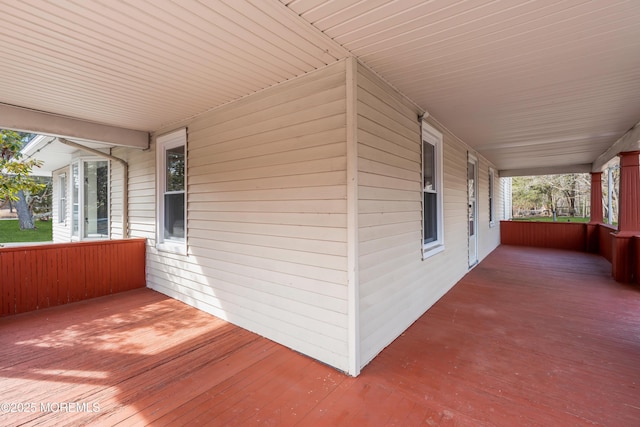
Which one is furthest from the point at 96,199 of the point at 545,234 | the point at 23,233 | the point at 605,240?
the point at 545,234

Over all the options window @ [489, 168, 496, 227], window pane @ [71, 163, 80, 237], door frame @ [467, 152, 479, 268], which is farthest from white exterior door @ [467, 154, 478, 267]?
window pane @ [71, 163, 80, 237]

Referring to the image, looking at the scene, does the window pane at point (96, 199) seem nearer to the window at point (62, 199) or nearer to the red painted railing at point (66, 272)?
Answer: the red painted railing at point (66, 272)

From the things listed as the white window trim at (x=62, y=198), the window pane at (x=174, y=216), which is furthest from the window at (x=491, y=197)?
the white window trim at (x=62, y=198)

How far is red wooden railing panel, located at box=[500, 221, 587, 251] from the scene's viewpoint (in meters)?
8.71

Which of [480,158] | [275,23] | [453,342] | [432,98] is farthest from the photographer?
[480,158]

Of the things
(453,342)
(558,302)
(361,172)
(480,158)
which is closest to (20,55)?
(361,172)

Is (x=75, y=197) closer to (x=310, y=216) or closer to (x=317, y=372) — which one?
(x=310, y=216)

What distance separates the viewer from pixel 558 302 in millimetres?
3977

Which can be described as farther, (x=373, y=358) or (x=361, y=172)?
(x=373, y=358)

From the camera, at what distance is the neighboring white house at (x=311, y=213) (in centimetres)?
→ 235

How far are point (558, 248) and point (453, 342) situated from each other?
882 centimetres

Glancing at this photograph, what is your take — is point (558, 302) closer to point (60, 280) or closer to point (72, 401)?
point (72, 401)

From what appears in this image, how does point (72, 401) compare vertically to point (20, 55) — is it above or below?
below

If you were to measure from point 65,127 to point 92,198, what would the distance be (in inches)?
99.9
